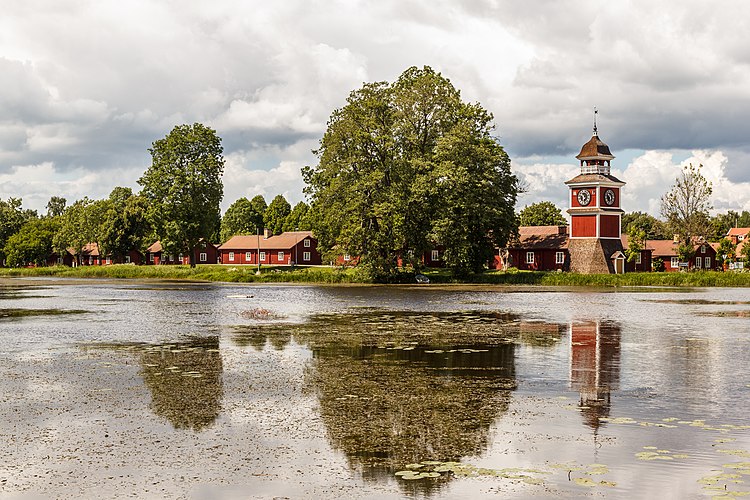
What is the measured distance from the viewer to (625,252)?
10775 cm

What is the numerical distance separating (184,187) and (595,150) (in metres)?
52.2

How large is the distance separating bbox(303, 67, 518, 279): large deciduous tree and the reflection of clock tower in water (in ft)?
56.5

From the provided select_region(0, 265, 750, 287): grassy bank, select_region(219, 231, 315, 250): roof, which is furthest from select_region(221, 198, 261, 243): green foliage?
select_region(0, 265, 750, 287): grassy bank

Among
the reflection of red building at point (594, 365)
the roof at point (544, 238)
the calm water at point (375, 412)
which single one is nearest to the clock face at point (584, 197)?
the roof at point (544, 238)

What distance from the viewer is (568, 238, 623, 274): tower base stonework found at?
9600 cm

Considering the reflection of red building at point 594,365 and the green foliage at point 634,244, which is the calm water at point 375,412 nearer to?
the reflection of red building at point 594,365

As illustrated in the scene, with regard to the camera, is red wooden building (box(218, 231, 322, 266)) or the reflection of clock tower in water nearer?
the reflection of clock tower in water

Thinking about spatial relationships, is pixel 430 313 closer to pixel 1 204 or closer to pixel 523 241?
pixel 523 241

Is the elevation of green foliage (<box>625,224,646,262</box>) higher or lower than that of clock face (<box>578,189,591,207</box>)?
lower

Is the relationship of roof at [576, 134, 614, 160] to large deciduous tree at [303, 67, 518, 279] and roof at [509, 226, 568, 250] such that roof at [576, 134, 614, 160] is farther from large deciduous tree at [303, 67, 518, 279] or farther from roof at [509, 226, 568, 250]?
large deciduous tree at [303, 67, 518, 279]

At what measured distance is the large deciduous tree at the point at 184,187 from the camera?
10150cm

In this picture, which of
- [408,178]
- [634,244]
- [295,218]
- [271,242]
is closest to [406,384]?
[408,178]

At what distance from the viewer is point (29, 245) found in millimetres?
147750

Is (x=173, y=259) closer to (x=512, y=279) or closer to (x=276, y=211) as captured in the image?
(x=276, y=211)
